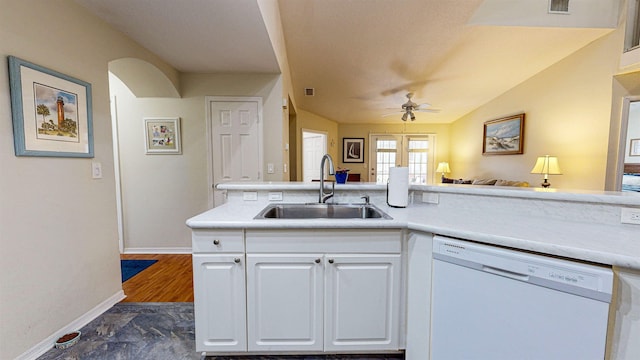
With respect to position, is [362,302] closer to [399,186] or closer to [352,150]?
[399,186]

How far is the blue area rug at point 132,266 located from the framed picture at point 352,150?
5211mm

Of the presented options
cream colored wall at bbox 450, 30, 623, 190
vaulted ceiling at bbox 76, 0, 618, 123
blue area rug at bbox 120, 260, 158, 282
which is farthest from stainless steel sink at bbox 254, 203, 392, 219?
cream colored wall at bbox 450, 30, 623, 190

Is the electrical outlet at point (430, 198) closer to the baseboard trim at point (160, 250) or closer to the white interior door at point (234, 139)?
the white interior door at point (234, 139)

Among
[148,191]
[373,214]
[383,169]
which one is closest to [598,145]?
[373,214]

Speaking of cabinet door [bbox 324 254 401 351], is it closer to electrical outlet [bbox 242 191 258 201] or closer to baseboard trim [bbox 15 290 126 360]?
electrical outlet [bbox 242 191 258 201]

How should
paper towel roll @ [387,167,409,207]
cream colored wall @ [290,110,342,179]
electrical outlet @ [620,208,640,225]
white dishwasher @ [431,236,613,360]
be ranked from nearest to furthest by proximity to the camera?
white dishwasher @ [431,236,613,360] < electrical outlet @ [620,208,640,225] < paper towel roll @ [387,167,409,207] < cream colored wall @ [290,110,342,179]

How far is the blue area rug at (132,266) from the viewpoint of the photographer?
256 centimetres

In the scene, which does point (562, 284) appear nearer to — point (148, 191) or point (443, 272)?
point (443, 272)

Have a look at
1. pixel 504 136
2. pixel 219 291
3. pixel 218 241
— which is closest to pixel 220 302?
pixel 219 291

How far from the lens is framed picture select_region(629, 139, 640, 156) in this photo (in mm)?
2899

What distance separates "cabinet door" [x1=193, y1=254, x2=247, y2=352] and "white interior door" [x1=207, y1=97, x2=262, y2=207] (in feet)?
5.90

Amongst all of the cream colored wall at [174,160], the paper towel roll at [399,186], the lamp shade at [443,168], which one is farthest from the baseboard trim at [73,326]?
the lamp shade at [443,168]

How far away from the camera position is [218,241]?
51.3 inches

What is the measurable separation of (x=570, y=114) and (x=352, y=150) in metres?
4.40
